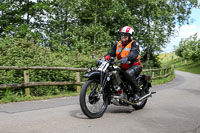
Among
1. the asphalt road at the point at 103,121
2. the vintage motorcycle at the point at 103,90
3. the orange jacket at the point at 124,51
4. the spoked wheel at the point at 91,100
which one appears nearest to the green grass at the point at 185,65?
the orange jacket at the point at 124,51

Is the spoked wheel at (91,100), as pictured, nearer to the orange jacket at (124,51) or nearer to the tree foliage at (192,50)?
the orange jacket at (124,51)

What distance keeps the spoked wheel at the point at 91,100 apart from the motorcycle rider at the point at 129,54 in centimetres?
87

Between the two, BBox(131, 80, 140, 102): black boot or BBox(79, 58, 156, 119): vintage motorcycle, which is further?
BBox(131, 80, 140, 102): black boot

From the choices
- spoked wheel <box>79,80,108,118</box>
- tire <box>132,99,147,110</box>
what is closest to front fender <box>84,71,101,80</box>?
spoked wheel <box>79,80,108,118</box>

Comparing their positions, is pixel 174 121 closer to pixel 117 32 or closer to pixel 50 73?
pixel 50 73

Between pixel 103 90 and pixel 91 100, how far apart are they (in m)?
0.42

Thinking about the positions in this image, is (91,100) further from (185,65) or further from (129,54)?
(185,65)

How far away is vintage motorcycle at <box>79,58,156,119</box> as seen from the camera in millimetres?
5293

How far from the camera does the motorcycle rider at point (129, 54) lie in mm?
6051

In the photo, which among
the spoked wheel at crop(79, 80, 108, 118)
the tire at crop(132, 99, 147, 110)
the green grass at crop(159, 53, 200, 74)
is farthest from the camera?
the green grass at crop(159, 53, 200, 74)

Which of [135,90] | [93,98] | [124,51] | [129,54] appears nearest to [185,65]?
[135,90]

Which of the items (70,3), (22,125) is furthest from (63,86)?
(70,3)

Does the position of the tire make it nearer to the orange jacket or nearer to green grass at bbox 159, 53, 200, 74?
the orange jacket

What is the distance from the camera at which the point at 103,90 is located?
5688 mm
